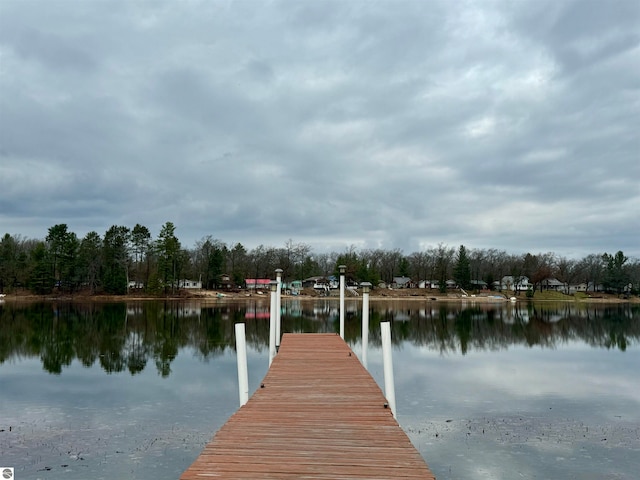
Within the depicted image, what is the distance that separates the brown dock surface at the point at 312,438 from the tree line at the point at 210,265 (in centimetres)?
4740

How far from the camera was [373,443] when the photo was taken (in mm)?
5520

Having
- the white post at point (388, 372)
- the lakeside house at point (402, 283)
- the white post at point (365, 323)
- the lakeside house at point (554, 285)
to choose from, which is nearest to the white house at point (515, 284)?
the lakeside house at point (554, 285)

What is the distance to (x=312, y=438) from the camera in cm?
573

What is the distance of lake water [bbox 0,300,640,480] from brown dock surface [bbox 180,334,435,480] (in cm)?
238

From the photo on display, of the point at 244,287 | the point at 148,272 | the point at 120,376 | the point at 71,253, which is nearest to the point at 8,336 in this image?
the point at 120,376

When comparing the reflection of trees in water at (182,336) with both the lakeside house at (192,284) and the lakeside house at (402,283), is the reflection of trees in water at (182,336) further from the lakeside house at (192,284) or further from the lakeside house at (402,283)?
the lakeside house at (402,283)

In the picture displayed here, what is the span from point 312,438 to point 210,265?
77480 millimetres

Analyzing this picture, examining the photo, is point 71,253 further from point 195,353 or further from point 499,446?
point 499,446

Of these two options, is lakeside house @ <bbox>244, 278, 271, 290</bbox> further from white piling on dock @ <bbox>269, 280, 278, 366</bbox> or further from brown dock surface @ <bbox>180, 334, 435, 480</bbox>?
brown dock surface @ <bbox>180, 334, 435, 480</bbox>

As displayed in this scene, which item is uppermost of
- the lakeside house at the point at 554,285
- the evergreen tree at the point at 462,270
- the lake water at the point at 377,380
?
the evergreen tree at the point at 462,270

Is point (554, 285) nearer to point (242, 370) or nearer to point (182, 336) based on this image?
point (182, 336)

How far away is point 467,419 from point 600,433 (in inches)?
116

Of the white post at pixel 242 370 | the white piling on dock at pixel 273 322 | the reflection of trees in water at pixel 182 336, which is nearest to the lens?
the white post at pixel 242 370

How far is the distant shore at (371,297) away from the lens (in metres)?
68.4
